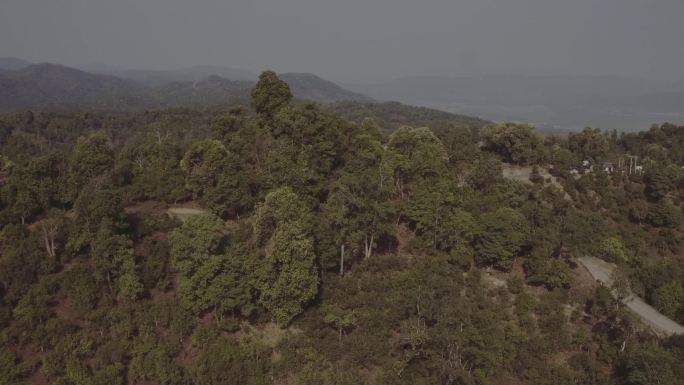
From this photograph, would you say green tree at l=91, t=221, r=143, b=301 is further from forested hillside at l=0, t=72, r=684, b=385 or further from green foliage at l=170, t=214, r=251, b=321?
green foliage at l=170, t=214, r=251, b=321

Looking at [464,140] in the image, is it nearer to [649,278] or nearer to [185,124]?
[649,278]

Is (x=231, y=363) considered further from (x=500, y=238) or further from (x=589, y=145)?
(x=589, y=145)

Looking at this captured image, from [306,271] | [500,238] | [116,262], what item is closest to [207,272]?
[306,271]

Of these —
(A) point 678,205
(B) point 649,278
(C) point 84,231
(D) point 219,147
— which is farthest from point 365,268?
(A) point 678,205

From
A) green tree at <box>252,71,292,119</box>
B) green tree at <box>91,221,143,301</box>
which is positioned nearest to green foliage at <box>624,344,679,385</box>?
green tree at <box>91,221,143,301</box>

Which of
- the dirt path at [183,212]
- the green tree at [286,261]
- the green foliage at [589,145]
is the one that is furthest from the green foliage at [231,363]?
the green foliage at [589,145]

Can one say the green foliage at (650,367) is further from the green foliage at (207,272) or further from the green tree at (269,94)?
the green tree at (269,94)
